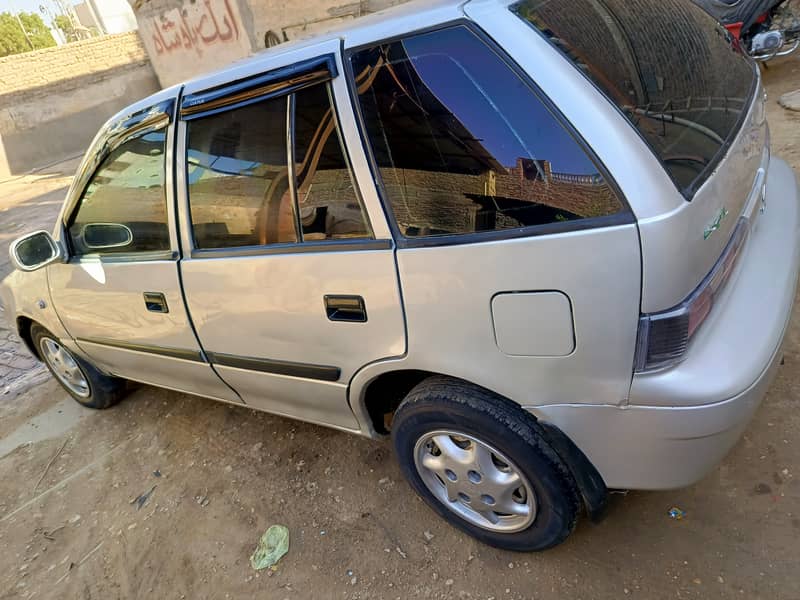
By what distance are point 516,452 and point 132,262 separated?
1.82 m

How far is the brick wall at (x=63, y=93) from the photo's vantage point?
12.9 meters

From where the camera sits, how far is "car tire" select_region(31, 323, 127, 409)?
321 centimetres

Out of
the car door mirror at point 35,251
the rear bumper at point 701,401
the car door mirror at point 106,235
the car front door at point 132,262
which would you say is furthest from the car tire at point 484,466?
the car door mirror at point 35,251

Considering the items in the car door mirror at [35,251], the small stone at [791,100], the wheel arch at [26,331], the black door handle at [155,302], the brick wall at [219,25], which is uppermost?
the brick wall at [219,25]

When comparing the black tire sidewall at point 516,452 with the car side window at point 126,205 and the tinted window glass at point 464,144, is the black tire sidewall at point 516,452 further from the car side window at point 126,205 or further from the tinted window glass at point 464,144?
the car side window at point 126,205

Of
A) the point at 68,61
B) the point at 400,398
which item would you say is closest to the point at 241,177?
the point at 400,398

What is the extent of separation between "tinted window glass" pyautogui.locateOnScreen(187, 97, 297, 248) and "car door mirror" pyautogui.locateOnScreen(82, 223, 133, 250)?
509mm

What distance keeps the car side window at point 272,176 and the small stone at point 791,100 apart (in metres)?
5.61

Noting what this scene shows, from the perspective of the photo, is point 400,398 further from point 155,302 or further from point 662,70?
point 662,70

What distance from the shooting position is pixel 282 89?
68.6 inches

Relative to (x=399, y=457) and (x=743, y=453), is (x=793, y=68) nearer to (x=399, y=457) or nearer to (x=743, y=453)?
(x=743, y=453)

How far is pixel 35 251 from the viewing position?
2.55m

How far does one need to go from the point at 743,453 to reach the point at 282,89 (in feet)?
7.33

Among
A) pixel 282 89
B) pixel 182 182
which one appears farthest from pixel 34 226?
pixel 282 89
